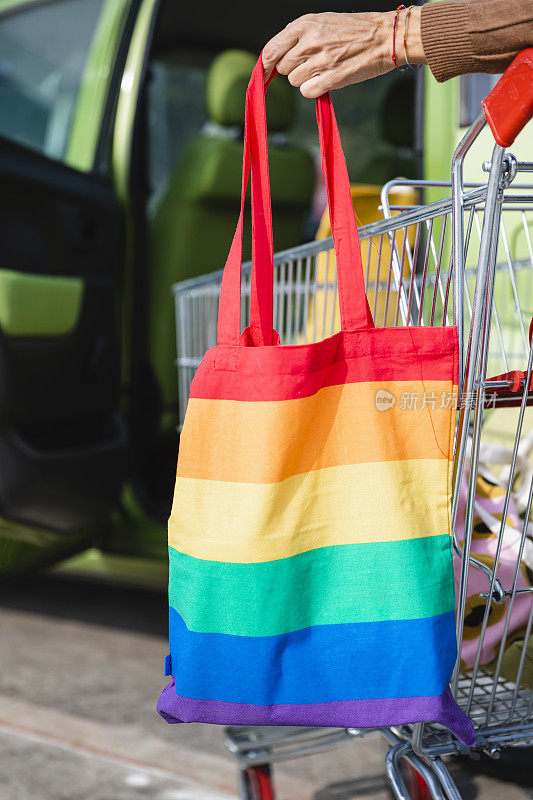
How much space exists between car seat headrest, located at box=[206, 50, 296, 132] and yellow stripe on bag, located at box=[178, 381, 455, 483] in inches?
66.3

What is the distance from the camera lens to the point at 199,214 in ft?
8.58

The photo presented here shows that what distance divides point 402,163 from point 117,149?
3.08 ft

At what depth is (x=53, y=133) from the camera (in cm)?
248

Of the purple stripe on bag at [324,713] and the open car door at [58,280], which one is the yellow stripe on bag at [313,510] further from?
the open car door at [58,280]

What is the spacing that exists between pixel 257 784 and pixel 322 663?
731 mm

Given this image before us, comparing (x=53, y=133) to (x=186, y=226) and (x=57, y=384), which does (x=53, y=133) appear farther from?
(x=57, y=384)

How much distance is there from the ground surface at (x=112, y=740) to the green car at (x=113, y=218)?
0.88 ft

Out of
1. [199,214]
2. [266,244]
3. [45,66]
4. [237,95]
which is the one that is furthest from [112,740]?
[45,66]

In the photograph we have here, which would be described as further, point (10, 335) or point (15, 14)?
point (15, 14)

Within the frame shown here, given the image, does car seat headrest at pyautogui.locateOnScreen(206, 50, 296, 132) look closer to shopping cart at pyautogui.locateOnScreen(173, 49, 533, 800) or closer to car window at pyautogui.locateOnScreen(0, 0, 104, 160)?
car window at pyautogui.locateOnScreen(0, 0, 104, 160)

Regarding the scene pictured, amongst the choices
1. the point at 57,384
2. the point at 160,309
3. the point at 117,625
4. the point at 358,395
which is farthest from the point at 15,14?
the point at 358,395

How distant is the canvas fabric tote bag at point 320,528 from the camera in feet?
2.86

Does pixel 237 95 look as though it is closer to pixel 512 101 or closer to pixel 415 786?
pixel 512 101

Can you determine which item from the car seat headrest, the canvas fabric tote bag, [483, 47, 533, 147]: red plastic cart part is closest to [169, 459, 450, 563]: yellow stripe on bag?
the canvas fabric tote bag
